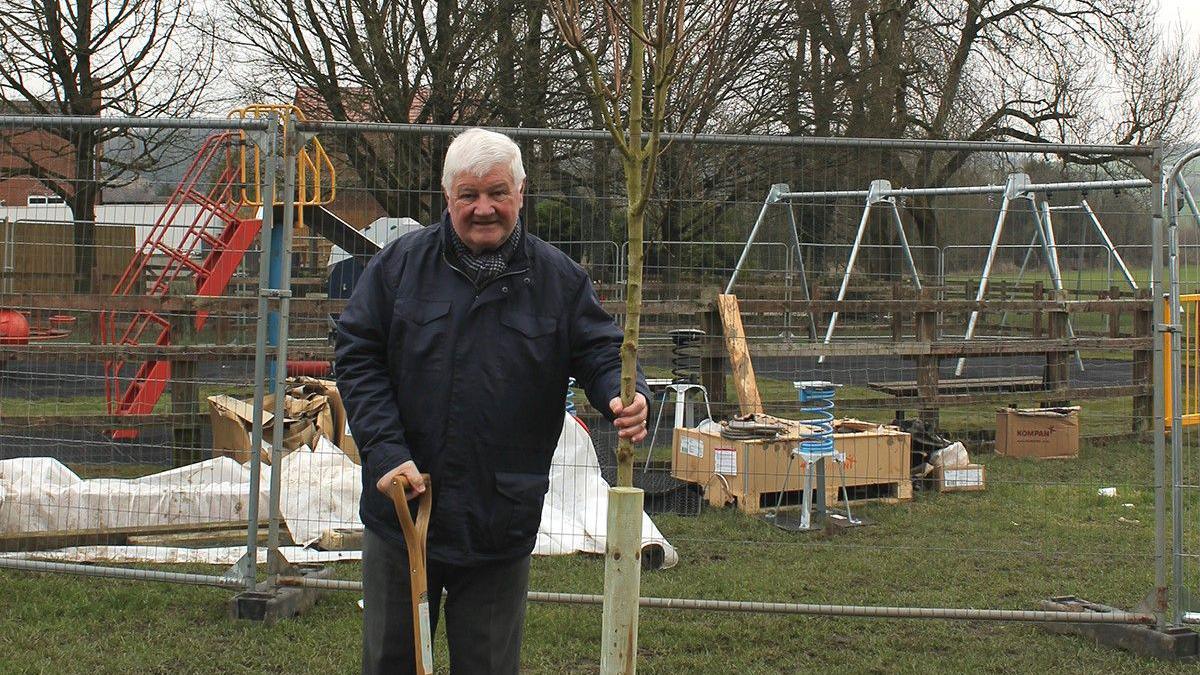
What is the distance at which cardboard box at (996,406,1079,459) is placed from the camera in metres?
10.8

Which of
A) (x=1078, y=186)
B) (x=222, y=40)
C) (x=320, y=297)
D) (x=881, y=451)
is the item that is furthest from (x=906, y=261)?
(x=222, y=40)

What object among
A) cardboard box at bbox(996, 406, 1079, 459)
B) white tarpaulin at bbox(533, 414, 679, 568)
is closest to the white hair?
white tarpaulin at bbox(533, 414, 679, 568)

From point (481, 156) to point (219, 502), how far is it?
15.6 ft

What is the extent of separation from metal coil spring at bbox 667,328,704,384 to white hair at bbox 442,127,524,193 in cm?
478

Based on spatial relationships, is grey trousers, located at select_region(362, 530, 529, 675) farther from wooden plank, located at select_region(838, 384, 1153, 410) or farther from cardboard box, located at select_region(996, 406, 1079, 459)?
cardboard box, located at select_region(996, 406, 1079, 459)

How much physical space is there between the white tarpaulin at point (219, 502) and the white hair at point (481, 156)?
3657 millimetres

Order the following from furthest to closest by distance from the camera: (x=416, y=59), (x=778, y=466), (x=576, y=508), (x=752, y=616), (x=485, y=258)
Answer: (x=416, y=59) → (x=778, y=466) → (x=576, y=508) → (x=752, y=616) → (x=485, y=258)

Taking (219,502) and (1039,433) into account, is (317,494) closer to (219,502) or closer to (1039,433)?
(219,502)

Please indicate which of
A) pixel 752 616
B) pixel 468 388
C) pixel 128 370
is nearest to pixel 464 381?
pixel 468 388

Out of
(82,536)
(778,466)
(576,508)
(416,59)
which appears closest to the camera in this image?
(82,536)

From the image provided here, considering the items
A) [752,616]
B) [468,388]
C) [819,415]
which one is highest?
[468,388]

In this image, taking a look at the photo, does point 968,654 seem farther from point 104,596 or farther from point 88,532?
point 88,532

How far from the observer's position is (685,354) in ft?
27.8

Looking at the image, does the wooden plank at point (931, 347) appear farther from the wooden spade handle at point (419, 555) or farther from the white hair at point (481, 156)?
the wooden spade handle at point (419, 555)
